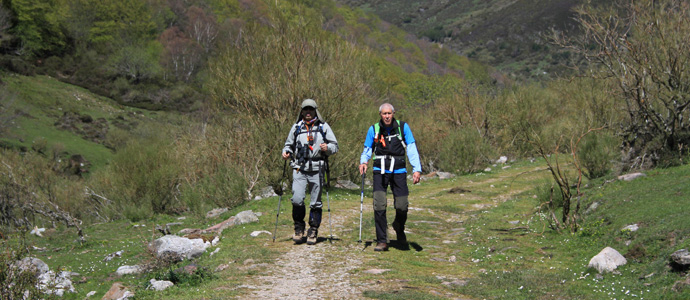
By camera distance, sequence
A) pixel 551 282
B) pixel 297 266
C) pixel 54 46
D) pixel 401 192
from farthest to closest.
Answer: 1. pixel 54 46
2. pixel 401 192
3. pixel 297 266
4. pixel 551 282

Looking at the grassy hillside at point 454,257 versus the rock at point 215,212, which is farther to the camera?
the rock at point 215,212

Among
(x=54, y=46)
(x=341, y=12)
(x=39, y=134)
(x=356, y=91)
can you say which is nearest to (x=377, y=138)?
(x=356, y=91)

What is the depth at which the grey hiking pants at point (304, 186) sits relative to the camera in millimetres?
9141

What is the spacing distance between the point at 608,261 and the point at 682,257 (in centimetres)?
119

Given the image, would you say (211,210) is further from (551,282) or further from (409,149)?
(551,282)

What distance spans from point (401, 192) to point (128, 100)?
76.9 meters

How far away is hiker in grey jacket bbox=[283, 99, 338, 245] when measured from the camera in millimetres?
9148

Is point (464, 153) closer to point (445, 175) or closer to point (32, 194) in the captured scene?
point (445, 175)

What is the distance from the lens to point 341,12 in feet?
467

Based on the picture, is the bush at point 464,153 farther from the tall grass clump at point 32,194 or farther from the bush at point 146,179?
the tall grass clump at point 32,194

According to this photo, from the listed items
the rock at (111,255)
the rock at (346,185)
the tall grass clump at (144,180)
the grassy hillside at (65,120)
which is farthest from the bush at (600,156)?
the grassy hillside at (65,120)

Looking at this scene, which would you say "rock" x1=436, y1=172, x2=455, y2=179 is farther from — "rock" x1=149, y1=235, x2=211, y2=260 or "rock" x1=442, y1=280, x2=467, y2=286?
"rock" x1=442, y1=280, x2=467, y2=286

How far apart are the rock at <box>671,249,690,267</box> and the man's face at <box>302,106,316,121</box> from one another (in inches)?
222

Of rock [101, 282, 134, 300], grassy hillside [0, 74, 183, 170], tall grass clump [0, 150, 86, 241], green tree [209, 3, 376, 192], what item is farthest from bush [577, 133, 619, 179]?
grassy hillside [0, 74, 183, 170]
